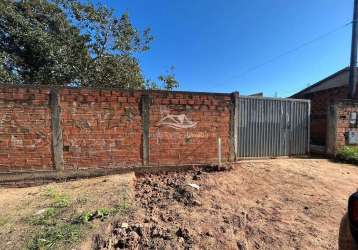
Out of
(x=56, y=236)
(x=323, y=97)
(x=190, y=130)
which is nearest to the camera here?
(x=56, y=236)

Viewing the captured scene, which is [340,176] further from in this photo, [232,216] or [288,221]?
[232,216]

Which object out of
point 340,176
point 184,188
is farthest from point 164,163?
point 340,176

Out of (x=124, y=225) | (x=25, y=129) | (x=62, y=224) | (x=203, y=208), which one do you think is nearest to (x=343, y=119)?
(x=203, y=208)

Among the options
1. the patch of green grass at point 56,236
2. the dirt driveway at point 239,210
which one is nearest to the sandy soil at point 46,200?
A: the patch of green grass at point 56,236

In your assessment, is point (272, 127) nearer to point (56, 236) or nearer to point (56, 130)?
point (56, 130)

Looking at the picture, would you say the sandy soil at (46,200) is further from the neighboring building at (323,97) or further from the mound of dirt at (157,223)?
the neighboring building at (323,97)

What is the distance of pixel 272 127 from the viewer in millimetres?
7652

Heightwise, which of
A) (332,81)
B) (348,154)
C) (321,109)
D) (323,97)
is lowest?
(348,154)

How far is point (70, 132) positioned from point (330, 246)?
558 centimetres

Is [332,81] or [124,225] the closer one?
[124,225]

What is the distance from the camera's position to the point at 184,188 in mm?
5105

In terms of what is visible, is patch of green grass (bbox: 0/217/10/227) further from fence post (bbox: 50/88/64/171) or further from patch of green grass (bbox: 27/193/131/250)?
fence post (bbox: 50/88/64/171)

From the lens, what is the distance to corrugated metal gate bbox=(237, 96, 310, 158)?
7.32 meters

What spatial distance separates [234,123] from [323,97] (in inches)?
288
